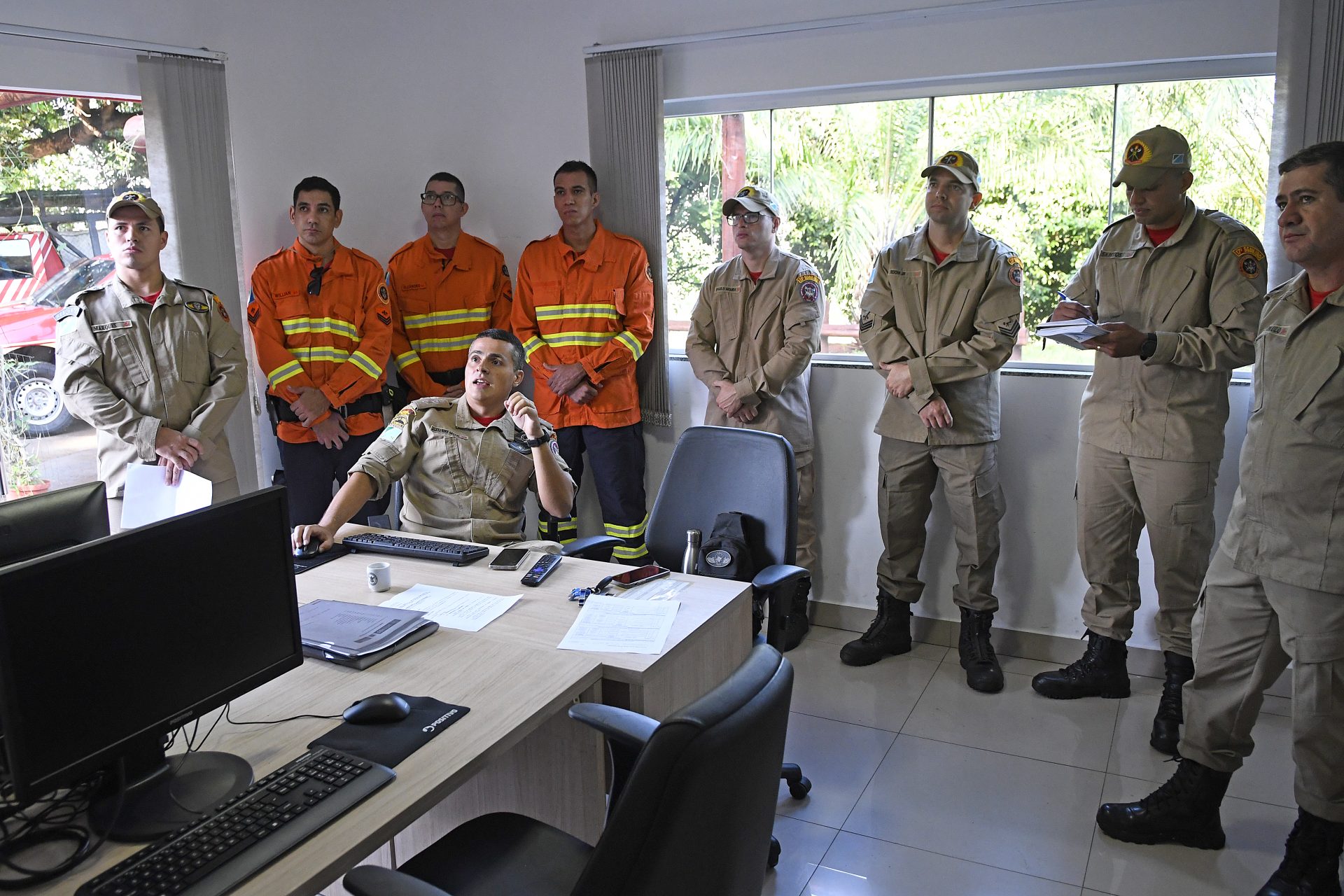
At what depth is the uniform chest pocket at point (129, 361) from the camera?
11.4ft

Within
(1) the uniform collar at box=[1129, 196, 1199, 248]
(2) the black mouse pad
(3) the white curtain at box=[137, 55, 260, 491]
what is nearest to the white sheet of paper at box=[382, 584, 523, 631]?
(2) the black mouse pad

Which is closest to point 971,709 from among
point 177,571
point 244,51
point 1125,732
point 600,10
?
point 1125,732

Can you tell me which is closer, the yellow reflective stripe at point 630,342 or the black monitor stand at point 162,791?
the black monitor stand at point 162,791

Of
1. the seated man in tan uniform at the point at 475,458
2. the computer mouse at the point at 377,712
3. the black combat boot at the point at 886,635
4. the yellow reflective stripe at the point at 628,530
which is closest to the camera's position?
the computer mouse at the point at 377,712

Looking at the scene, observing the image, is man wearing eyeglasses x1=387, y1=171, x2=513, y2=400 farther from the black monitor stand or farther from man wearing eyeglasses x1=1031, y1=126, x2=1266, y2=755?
the black monitor stand

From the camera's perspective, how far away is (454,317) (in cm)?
438

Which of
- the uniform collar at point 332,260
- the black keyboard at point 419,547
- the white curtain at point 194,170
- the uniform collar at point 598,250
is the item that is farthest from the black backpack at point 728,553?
the white curtain at point 194,170

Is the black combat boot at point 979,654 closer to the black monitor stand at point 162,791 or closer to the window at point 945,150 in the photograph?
the window at point 945,150

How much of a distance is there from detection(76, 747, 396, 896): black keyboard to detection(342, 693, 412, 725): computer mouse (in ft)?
0.34

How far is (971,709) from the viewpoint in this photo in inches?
132

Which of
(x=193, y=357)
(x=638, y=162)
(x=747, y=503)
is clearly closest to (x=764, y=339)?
(x=638, y=162)

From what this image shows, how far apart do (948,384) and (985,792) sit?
4.77 feet

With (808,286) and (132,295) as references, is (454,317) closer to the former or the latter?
(132,295)

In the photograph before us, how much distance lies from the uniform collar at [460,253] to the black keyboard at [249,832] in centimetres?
312
